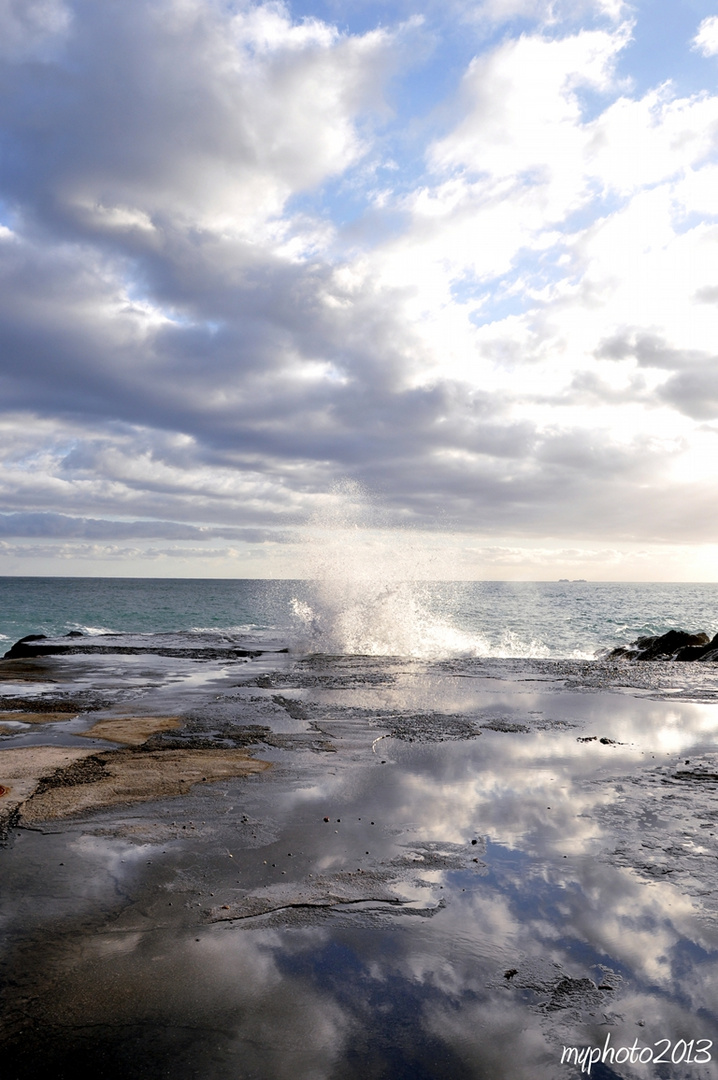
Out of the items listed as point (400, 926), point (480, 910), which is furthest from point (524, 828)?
point (400, 926)

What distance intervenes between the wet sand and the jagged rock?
51.9ft

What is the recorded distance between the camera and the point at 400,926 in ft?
14.8

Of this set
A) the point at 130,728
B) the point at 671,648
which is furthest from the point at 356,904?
the point at 671,648

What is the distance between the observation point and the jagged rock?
2483 cm

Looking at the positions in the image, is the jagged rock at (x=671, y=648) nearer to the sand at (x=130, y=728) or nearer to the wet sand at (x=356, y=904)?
the wet sand at (x=356, y=904)

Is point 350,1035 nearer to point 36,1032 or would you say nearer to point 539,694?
point 36,1032

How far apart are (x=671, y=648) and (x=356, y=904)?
2563cm

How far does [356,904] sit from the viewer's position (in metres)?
4.84

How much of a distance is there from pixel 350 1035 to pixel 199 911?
5.69 feet

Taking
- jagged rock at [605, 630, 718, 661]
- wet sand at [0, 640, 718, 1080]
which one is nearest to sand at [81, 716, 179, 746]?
wet sand at [0, 640, 718, 1080]

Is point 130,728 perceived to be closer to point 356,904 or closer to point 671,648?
point 356,904

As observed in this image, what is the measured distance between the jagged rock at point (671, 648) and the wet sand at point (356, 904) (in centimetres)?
1583

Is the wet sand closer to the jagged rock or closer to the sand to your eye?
the sand

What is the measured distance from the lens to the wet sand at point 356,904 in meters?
3.36
